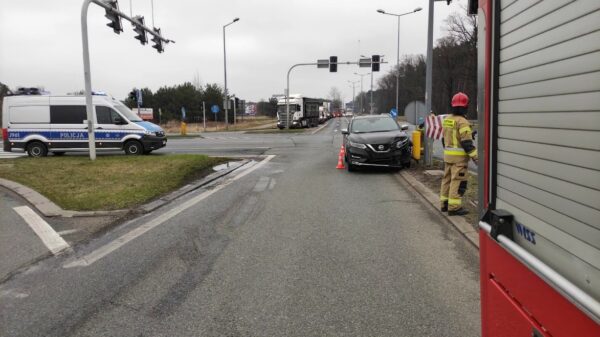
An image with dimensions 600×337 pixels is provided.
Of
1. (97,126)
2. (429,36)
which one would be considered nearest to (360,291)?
(429,36)

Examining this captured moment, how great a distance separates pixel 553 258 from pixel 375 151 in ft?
36.6

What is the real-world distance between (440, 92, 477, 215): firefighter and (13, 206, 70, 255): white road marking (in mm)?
5335

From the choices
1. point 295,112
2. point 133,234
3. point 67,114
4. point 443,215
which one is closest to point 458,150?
point 443,215

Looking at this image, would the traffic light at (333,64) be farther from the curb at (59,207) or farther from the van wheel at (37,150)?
the curb at (59,207)

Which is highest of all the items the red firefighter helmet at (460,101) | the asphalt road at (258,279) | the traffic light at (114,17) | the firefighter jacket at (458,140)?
the traffic light at (114,17)

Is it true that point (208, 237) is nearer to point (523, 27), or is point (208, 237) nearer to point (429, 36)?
point (523, 27)

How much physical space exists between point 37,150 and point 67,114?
1759mm

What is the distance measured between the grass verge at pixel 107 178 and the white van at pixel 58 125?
2646 mm

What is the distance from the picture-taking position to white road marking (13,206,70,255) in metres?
5.79

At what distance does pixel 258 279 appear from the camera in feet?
15.2

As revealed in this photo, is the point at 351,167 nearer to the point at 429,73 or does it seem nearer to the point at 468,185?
the point at 429,73

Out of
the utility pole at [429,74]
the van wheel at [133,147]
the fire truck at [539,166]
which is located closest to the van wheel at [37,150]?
the van wheel at [133,147]

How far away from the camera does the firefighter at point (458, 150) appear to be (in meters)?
7.20

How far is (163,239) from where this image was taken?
20.0 ft
